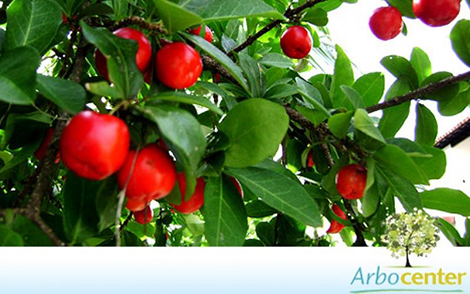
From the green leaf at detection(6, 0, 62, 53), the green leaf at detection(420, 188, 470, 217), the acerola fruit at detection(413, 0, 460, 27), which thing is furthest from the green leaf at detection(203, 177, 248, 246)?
the acerola fruit at detection(413, 0, 460, 27)

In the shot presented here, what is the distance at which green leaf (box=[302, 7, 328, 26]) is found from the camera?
63.8 inches

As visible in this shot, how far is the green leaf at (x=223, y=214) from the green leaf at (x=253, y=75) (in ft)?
1.11

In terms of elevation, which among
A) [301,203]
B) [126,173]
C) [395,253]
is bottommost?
[395,253]

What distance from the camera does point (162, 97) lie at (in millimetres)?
760

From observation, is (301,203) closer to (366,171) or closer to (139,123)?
(366,171)

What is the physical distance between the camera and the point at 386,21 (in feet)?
4.59

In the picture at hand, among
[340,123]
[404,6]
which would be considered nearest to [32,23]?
[340,123]

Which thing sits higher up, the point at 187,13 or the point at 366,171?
A: the point at 187,13

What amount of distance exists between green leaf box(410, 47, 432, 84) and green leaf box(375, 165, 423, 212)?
47 centimetres

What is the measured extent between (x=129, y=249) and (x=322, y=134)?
61 centimetres

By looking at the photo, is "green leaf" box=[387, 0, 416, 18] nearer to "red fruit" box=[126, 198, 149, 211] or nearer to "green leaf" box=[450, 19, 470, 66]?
"green leaf" box=[450, 19, 470, 66]

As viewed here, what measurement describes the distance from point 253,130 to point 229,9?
223 mm

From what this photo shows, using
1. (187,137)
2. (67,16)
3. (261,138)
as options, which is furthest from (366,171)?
(67,16)

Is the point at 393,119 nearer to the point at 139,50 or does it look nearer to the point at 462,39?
the point at 462,39
